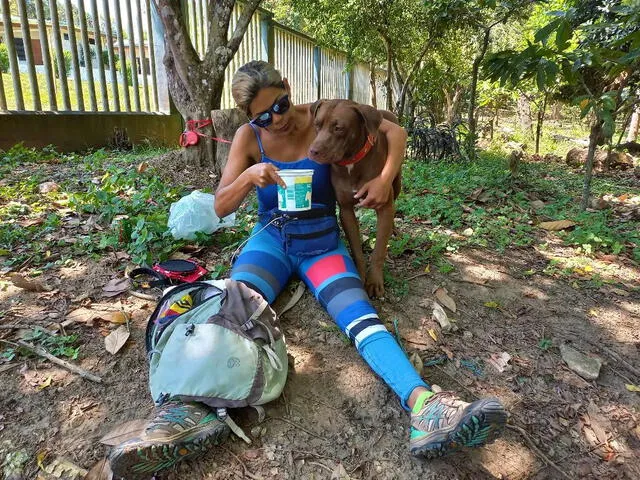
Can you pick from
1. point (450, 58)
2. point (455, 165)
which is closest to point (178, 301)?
point (455, 165)

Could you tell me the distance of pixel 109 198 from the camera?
3799 millimetres

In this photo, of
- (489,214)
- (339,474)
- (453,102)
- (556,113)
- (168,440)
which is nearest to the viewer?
(168,440)

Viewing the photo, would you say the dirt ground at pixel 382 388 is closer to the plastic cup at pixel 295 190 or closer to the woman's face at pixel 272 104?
the plastic cup at pixel 295 190

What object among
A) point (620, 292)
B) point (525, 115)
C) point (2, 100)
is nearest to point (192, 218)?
point (620, 292)

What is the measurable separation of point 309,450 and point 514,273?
2.10 metres

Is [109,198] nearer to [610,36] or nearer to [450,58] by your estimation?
[610,36]

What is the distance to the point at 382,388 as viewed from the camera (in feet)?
6.50

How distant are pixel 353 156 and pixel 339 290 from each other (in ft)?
2.48

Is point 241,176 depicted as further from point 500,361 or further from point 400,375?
point 500,361

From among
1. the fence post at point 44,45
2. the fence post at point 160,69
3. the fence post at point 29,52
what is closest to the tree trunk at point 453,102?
the fence post at point 160,69

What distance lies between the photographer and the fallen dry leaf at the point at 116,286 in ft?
8.44

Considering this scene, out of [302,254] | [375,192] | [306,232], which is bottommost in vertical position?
[302,254]

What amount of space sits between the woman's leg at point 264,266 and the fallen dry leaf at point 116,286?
0.75 meters

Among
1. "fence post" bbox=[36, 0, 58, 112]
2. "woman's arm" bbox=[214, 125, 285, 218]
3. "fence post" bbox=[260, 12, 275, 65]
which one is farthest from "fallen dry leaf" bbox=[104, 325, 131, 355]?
"fence post" bbox=[260, 12, 275, 65]
